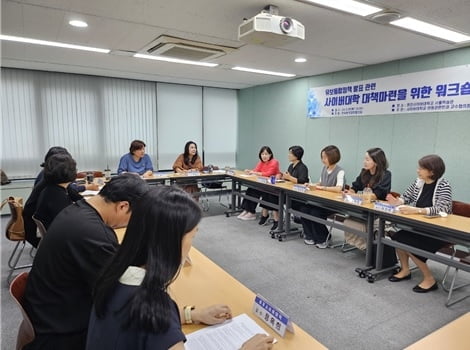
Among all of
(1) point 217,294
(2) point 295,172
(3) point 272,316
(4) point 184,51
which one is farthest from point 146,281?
(2) point 295,172

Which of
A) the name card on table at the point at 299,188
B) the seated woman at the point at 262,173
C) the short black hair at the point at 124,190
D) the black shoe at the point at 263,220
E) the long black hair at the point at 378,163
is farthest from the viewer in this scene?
the seated woman at the point at 262,173

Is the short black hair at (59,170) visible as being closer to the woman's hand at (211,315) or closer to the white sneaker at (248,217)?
the woman's hand at (211,315)

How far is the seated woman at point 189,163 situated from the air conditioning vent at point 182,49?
1748mm

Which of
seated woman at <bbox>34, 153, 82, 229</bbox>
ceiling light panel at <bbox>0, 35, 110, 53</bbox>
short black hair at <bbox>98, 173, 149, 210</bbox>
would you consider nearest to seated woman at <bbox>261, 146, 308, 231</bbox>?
ceiling light panel at <bbox>0, 35, 110, 53</bbox>

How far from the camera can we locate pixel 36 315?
3.94 feet

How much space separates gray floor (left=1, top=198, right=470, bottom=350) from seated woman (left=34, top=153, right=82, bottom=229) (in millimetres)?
825

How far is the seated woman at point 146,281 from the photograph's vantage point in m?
0.75

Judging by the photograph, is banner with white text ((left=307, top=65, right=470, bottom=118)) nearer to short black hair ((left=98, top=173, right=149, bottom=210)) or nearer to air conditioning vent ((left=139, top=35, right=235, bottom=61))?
air conditioning vent ((left=139, top=35, right=235, bottom=61))

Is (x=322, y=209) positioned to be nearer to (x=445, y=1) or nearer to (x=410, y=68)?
(x=410, y=68)

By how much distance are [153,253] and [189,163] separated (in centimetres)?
478

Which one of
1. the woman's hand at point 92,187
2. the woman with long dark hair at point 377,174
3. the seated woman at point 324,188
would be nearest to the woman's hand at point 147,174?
the woman's hand at point 92,187

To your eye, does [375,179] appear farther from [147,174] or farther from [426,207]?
[147,174]

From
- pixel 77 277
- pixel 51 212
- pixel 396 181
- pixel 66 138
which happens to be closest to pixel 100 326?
pixel 77 277

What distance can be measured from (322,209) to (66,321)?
3305 mm
